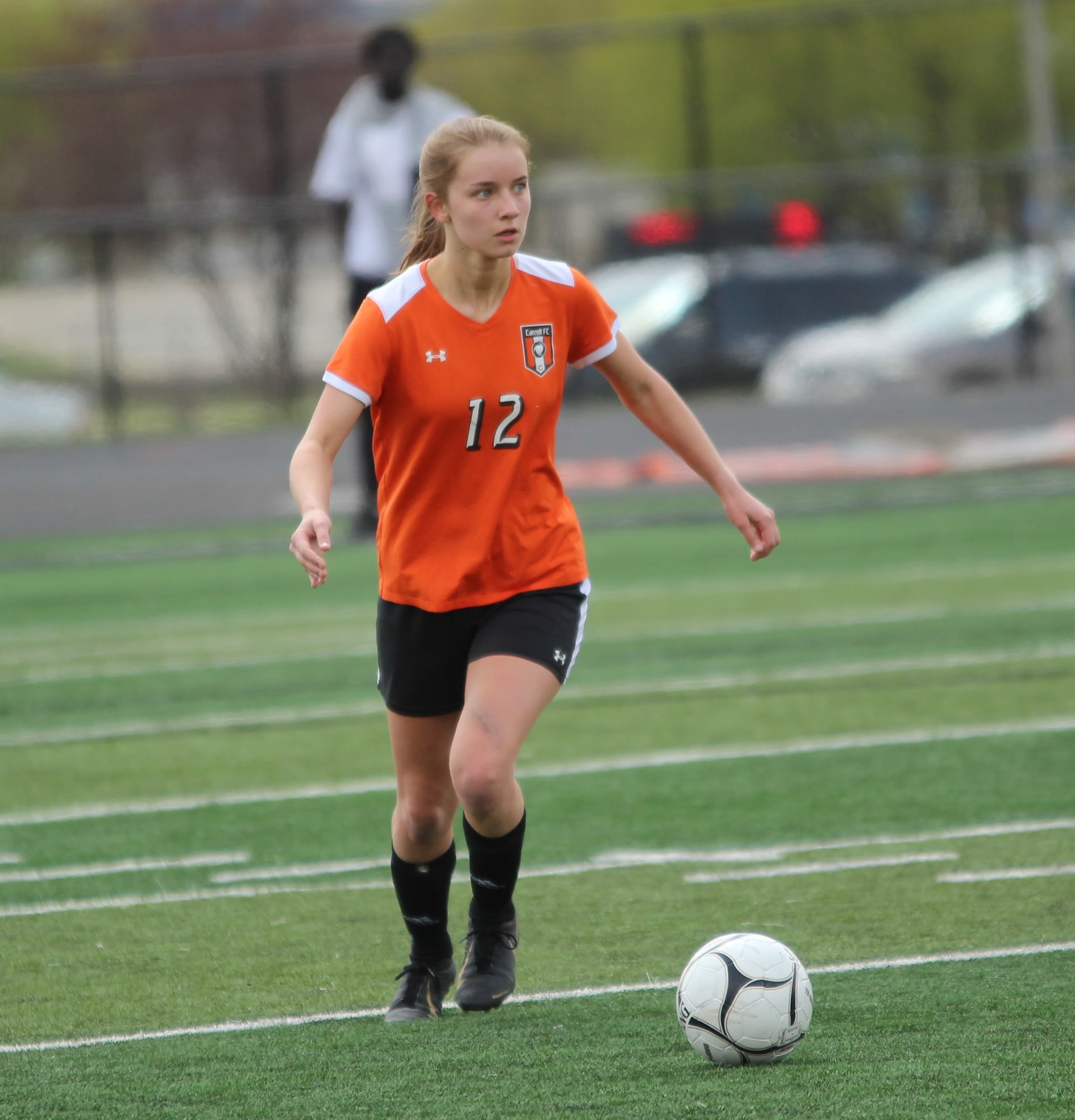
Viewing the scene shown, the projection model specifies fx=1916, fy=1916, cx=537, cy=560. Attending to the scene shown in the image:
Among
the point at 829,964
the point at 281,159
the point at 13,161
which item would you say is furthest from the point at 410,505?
the point at 13,161

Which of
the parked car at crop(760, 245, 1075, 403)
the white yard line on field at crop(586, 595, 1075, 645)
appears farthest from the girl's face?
the parked car at crop(760, 245, 1075, 403)

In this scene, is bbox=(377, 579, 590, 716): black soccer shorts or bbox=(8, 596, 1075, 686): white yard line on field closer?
bbox=(377, 579, 590, 716): black soccer shorts

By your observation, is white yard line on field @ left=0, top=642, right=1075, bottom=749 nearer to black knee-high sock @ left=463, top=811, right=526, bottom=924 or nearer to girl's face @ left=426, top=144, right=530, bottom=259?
black knee-high sock @ left=463, top=811, right=526, bottom=924

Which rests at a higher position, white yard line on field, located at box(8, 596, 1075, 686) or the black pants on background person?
the black pants on background person

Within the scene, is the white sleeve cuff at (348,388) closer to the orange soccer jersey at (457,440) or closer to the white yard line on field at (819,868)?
the orange soccer jersey at (457,440)

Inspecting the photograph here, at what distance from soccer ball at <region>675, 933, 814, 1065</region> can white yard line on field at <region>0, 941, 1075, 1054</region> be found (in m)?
0.52

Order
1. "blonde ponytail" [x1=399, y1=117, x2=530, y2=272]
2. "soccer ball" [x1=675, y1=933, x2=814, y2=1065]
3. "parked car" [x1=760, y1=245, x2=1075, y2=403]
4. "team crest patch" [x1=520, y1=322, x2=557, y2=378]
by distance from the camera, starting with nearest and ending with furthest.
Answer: "soccer ball" [x1=675, y1=933, x2=814, y2=1065], "blonde ponytail" [x1=399, y1=117, x2=530, y2=272], "team crest patch" [x1=520, y1=322, x2=557, y2=378], "parked car" [x1=760, y1=245, x2=1075, y2=403]

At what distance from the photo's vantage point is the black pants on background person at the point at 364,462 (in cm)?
1195

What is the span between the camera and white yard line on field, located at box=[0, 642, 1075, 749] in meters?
8.05

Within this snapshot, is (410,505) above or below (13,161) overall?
below

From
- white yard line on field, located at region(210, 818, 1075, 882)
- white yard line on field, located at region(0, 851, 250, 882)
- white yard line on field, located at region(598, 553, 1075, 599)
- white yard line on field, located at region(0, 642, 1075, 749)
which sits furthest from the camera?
white yard line on field, located at region(598, 553, 1075, 599)

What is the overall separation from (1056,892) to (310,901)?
78.7 inches

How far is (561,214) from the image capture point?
63.5 ft

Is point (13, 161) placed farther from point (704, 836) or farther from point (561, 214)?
point (704, 836)
